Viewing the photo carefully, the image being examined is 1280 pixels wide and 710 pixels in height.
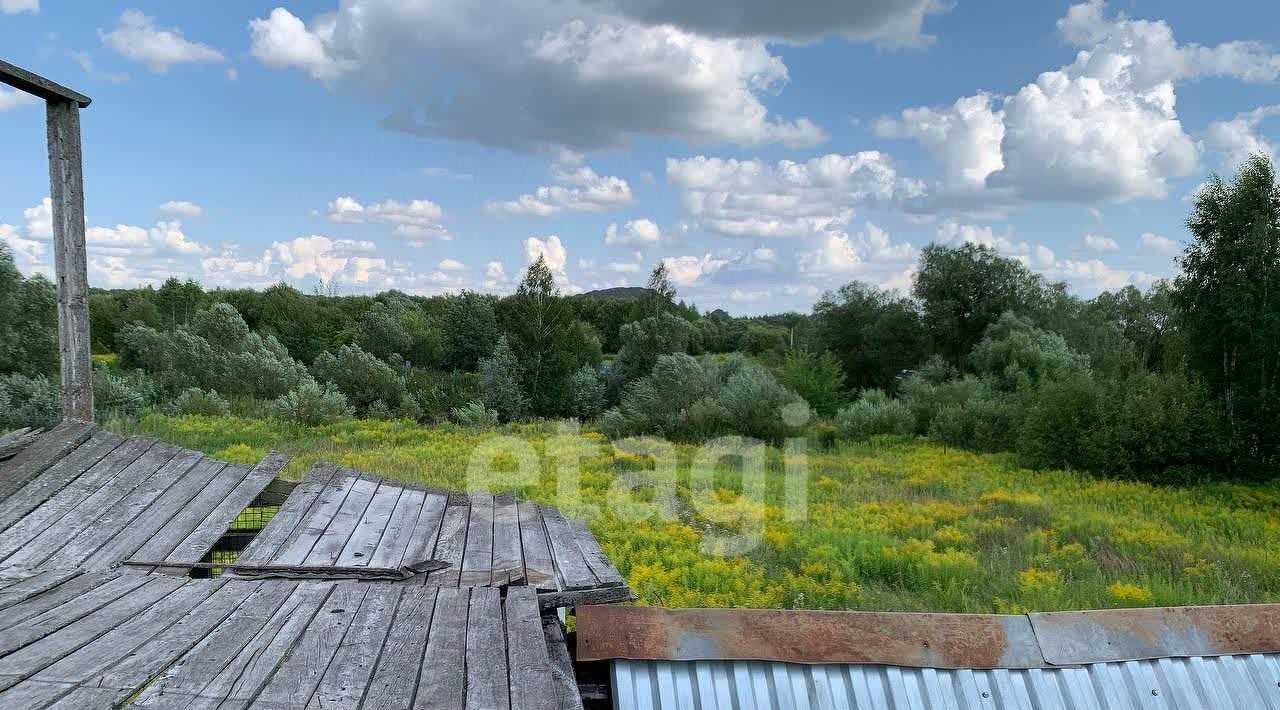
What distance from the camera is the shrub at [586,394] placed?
2569 centimetres

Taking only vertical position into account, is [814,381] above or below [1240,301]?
below

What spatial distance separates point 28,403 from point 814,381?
60.6 ft

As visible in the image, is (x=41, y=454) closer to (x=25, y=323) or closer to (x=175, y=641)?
(x=175, y=641)

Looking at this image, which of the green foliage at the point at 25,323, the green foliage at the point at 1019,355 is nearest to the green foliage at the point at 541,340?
the green foliage at the point at 25,323

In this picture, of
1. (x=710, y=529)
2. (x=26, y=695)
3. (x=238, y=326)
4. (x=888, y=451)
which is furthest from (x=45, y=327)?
(x=26, y=695)

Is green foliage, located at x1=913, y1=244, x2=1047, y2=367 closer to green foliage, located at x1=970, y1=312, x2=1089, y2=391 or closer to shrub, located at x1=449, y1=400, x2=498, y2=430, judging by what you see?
green foliage, located at x1=970, y1=312, x2=1089, y2=391

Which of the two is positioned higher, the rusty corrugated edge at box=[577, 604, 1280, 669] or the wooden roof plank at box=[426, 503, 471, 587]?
the wooden roof plank at box=[426, 503, 471, 587]

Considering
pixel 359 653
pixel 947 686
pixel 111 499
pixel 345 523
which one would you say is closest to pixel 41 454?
pixel 111 499

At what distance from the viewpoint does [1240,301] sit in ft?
48.7

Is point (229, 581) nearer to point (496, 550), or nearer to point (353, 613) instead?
point (353, 613)

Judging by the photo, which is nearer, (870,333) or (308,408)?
(308,408)

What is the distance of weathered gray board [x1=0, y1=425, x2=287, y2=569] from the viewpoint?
400 cm

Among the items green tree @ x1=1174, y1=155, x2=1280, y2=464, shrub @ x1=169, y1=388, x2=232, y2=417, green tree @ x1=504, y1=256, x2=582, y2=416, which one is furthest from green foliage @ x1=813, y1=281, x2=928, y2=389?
shrub @ x1=169, y1=388, x2=232, y2=417

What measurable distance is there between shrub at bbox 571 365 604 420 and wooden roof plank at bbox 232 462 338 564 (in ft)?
64.9
